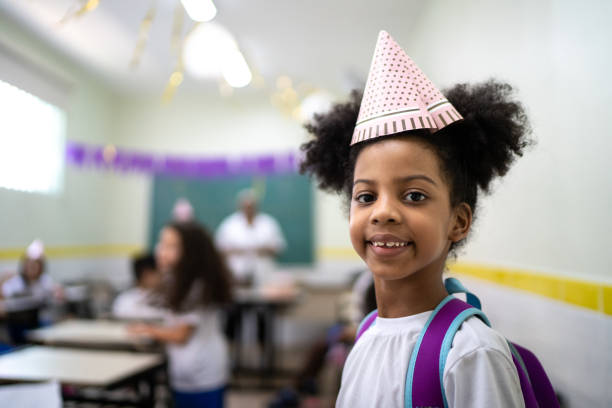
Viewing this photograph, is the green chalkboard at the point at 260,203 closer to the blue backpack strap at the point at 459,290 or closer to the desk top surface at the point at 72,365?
the desk top surface at the point at 72,365

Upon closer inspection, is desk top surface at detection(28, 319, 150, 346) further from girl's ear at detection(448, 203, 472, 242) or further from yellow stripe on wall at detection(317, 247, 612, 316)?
girl's ear at detection(448, 203, 472, 242)

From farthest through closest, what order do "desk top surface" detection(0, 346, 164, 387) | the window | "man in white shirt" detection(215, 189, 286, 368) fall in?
"man in white shirt" detection(215, 189, 286, 368) → "desk top surface" detection(0, 346, 164, 387) → the window

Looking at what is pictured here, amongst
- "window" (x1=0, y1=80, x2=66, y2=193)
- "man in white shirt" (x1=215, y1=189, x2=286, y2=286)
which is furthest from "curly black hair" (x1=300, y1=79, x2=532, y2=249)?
"man in white shirt" (x1=215, y1=189, x2=286, y2=286)

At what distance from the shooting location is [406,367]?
658 mm

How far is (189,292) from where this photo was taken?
87.7 inches

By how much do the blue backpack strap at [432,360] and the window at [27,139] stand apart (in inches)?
33.8

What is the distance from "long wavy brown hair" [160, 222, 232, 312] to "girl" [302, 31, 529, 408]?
157 cm

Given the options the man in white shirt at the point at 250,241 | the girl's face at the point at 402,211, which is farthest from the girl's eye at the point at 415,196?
the man in white shirt at the point at 250,241

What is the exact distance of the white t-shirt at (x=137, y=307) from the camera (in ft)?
8.25

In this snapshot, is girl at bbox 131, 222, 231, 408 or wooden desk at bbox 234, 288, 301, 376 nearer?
girl at bbox 131, 222, 231, 408

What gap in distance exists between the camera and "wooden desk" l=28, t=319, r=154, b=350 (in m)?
1.98

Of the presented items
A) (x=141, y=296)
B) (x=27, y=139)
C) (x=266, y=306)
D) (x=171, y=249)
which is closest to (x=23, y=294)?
(x=171, y=249)

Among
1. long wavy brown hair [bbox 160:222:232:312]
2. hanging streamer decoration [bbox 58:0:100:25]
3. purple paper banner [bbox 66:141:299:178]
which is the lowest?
long wavy brown hair [bbox 160:222:232:312]

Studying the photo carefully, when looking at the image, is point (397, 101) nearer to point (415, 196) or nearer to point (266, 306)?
point (415, 196)
